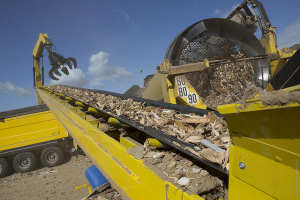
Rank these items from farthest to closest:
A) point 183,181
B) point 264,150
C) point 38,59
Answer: point 38,59, point 183,181, point 264,150

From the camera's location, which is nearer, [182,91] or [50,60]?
[182,91]

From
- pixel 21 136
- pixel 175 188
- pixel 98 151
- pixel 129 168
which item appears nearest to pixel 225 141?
pixel 175 188

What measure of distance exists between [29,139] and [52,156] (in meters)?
1.10

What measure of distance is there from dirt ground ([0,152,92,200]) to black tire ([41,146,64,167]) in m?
0.20

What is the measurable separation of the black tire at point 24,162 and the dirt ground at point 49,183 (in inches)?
8.3

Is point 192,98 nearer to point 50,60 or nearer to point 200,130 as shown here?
point 200,130

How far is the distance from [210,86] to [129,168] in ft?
13.0


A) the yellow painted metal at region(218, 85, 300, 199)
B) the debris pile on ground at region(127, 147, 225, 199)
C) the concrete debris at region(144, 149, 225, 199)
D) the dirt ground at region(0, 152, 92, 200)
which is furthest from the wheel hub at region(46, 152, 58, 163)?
the yellow painted metal at region(218, 85, 300, 199)

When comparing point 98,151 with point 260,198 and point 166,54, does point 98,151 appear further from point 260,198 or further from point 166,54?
point 166,54

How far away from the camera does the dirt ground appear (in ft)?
18.2

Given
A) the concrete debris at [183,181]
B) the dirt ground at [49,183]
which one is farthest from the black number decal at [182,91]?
the dirt ground at [49,183]

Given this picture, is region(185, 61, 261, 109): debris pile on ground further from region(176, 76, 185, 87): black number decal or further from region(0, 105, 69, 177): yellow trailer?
region(0, 105, 69, 177): yellow trailer

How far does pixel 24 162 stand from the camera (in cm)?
738

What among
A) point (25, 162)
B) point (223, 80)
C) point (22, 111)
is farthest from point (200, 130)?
point (25, 162)
